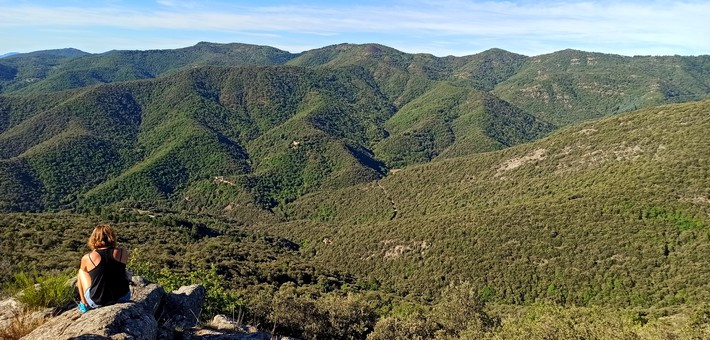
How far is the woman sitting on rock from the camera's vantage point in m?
10.0

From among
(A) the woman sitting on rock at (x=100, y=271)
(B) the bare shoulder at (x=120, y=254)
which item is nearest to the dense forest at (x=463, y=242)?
(A) the woman sitting on rock at (x=100, y=271)

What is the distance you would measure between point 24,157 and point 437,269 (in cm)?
16479

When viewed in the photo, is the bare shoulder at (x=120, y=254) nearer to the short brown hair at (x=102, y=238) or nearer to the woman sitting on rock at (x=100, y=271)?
the woman sitting on rock at (x=100, y=271)

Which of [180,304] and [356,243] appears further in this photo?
[356,243]

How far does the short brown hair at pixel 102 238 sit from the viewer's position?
33.1 ft

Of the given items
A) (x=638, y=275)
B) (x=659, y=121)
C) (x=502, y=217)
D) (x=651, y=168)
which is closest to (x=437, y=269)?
(x=502, y=217)

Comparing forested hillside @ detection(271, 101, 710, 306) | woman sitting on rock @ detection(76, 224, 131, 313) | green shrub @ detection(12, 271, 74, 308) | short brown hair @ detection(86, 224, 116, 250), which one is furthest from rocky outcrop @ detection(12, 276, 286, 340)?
forested hillside @ detection(271, 101, 710, 306)

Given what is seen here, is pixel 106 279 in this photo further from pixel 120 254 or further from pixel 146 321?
pixel 146 321

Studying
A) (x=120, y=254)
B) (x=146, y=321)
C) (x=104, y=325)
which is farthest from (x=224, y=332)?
(x=104, y=325)

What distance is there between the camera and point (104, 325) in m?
9.00

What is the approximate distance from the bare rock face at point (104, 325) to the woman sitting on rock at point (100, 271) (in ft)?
1.29

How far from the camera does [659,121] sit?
9512cm

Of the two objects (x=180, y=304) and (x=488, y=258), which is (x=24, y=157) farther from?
(x=180, y=304)

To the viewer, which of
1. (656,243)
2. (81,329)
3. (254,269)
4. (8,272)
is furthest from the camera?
(656,243)
